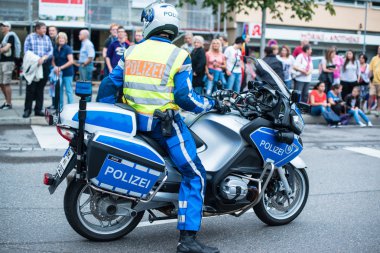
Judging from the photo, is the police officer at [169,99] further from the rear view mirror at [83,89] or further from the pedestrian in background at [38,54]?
the pedestrian in background at [38,54]

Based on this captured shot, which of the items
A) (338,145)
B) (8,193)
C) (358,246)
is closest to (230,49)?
(338,145)

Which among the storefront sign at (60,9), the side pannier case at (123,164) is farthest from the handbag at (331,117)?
the side pannier case at (123,164)

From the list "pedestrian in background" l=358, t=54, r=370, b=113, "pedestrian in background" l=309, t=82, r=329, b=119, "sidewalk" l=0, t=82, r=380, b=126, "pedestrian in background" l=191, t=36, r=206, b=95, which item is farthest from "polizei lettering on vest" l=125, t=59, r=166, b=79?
"pedestrian in background" l=358, t=54, r=370, b=113

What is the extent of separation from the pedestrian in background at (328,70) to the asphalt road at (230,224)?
727 centimetres

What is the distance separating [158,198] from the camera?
4.78 meters

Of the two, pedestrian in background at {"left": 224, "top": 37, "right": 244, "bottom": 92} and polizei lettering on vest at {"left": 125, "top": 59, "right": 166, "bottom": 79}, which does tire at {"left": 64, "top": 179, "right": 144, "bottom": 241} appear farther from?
pedestrian in background at {"left": 224, "top": 37, "right": 244, "bottom": 92}

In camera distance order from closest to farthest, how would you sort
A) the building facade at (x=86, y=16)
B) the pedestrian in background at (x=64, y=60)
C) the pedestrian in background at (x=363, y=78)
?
the pedestrian in background at (x=64, y=60) < the building facade at (x=86, y=16) < the pedestrian in background at (x=363, y=78)

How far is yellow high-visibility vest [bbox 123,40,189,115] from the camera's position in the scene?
4578mm

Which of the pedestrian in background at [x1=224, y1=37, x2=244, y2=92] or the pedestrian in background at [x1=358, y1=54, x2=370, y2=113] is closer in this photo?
the pedestrian in background at [x1=224, y1=37, x2=244, y2=92]

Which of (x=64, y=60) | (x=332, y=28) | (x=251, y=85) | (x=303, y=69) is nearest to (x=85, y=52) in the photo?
(x=64, y=60)

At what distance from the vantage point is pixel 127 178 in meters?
4.51

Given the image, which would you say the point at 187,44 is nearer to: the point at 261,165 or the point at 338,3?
the point at 261,165

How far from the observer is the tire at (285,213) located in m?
5.50

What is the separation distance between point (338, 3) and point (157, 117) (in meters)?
29.7
